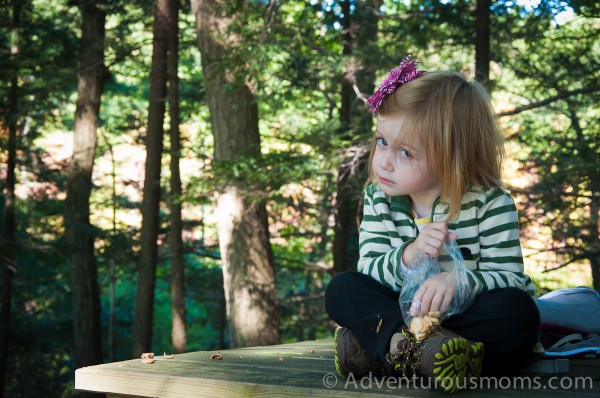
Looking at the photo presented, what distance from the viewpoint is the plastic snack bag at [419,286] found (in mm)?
2195

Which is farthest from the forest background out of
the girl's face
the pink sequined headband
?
the girl's face

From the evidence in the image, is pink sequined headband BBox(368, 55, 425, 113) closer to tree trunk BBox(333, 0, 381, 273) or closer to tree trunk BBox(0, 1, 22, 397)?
tree trunk BBox(333, 0, 381, 273)

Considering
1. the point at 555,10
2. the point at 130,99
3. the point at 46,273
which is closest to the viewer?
the point at 555,10

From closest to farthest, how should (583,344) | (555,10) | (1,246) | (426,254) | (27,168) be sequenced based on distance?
(426,254), (583,344), (555,10), (1,246), (27,168)

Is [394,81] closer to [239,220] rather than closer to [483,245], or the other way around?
[483,245]

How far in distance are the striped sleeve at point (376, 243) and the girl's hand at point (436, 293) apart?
0.77ft

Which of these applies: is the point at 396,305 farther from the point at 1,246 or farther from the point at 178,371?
the point at 1,246

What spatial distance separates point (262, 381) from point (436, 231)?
70 centimetres

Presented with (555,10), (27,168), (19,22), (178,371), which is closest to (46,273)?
(27,168)

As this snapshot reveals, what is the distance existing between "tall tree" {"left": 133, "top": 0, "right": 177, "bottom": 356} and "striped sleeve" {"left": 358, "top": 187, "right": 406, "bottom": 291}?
7.32 metres

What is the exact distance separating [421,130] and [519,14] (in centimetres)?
582

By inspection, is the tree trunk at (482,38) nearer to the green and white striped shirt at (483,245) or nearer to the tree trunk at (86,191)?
the green and white striped shirt at (483,245)

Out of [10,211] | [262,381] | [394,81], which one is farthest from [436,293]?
[10,211]

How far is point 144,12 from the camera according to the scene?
11.9 meters
